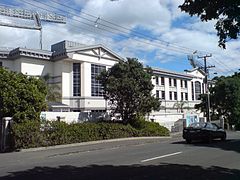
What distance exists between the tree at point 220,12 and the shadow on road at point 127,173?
13.5 feet

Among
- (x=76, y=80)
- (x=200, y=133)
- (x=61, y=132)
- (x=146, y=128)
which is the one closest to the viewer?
(x=61, y=132)

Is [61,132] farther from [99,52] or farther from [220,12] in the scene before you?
[99,52]

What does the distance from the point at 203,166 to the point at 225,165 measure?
88 cm

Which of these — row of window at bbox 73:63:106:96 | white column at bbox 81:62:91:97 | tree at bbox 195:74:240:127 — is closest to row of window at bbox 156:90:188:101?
tree at bbox 195:74:240:127

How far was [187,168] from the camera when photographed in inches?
505

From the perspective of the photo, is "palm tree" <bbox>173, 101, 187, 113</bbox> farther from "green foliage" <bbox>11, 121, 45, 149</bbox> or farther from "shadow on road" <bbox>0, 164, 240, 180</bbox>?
"shadow on road" <bbox>0, 164, 240, 180</bbox>

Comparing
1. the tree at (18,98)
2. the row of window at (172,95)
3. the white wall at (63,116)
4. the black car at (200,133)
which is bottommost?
the black car at (200,133)

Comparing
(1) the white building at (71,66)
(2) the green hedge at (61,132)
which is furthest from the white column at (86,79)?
(2) the green hedge at (61,132)

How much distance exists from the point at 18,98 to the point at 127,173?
497 inches

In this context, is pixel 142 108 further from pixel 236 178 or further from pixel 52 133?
pixel 236 178

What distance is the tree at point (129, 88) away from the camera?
29641 mm

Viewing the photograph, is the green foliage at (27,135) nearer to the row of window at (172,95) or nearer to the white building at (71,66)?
the white building at (71,66)

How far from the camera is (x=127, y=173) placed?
11.6 m

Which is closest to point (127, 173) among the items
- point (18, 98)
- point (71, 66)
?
point (18, 98)
